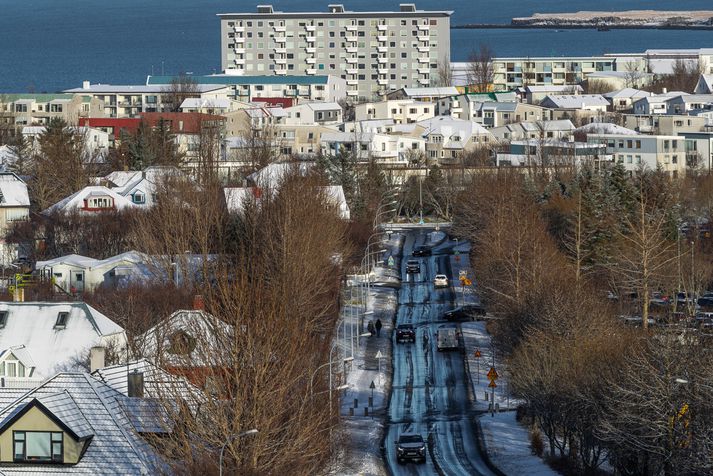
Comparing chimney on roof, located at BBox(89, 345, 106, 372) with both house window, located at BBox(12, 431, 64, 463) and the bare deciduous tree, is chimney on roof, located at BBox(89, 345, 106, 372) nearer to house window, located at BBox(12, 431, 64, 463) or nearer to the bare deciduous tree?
house window, located at BBox(12, 431, 64, 463)

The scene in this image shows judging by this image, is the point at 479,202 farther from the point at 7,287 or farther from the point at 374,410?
the point at 374,410

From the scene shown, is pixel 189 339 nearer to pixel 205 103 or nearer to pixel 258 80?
pixel 205 103

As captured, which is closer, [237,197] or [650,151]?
[237,197]

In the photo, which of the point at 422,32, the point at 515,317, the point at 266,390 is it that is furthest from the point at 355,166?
the point at 422,32

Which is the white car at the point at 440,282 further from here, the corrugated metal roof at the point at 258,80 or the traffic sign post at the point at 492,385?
the corrugated metal roof at the point at 258,80

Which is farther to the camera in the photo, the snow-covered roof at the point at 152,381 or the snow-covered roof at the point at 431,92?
the snow-covered roof at the point at 431,92

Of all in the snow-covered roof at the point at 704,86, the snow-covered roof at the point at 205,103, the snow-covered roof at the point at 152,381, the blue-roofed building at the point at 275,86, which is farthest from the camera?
the blue-roofed building at the point at 275,86

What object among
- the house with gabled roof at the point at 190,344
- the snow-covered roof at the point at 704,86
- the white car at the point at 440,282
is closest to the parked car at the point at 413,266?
the white car at the point at 440,282

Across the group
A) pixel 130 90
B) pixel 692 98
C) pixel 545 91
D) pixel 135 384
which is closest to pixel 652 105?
pixel 692 98
